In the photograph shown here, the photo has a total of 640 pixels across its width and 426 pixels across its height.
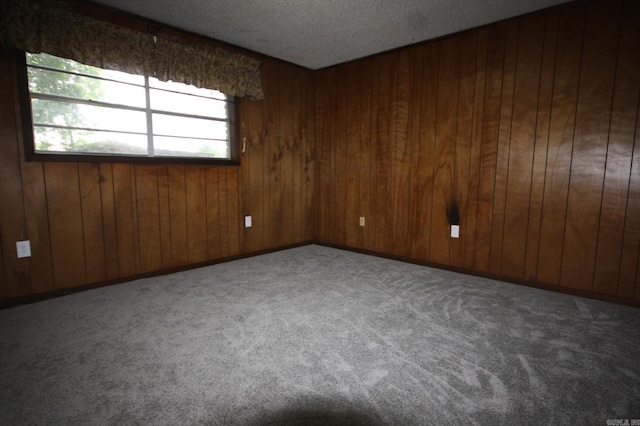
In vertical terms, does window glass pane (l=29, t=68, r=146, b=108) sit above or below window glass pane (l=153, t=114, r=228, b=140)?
above

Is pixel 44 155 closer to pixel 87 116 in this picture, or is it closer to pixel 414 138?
pixel 87 116

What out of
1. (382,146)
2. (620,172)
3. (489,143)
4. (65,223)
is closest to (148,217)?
(65,223)

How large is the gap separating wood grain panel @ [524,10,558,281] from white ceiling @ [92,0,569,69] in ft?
0.82

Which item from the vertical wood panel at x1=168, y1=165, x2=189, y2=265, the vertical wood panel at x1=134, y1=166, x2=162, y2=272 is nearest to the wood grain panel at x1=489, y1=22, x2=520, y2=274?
the vertical wood panel at x1=168, y1=165, x2=189, y2=265

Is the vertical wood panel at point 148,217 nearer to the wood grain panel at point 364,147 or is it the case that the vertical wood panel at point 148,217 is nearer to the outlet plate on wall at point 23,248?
the outlet plate on wall at point 23,248

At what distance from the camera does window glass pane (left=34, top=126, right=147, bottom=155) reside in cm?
237

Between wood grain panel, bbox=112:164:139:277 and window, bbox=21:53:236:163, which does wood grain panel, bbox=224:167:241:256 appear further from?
wood grain panel, bbox=112:164:139:277

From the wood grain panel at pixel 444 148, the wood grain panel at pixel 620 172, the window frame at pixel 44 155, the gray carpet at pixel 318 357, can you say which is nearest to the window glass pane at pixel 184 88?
the window frame at pixel 44 155

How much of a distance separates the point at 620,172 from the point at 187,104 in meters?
3.65

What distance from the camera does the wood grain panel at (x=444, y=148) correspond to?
3019mm

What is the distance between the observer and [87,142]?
254 centimetres

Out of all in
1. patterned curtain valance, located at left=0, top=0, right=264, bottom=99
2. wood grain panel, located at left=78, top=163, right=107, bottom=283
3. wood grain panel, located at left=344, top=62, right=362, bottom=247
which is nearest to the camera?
patterned curtain valance, located at left=0, top=0, right=264, bottom=99

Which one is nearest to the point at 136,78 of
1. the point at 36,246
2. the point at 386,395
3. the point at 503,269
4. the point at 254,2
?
the point at 254,2

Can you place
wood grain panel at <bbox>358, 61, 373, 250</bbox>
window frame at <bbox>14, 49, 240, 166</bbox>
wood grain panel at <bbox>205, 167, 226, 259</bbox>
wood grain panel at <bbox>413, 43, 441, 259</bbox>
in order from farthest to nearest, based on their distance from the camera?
wood grain panel at <bbox>358, 61, 373, 250</bbox> < wood grain panel at <bbox>205, 167, 226, 259</bbox> < wood grain panel at <bbox>413, 43, 441, 259</bbox> < window frame at <bbox>14, 49, 240, 166</bbox>
